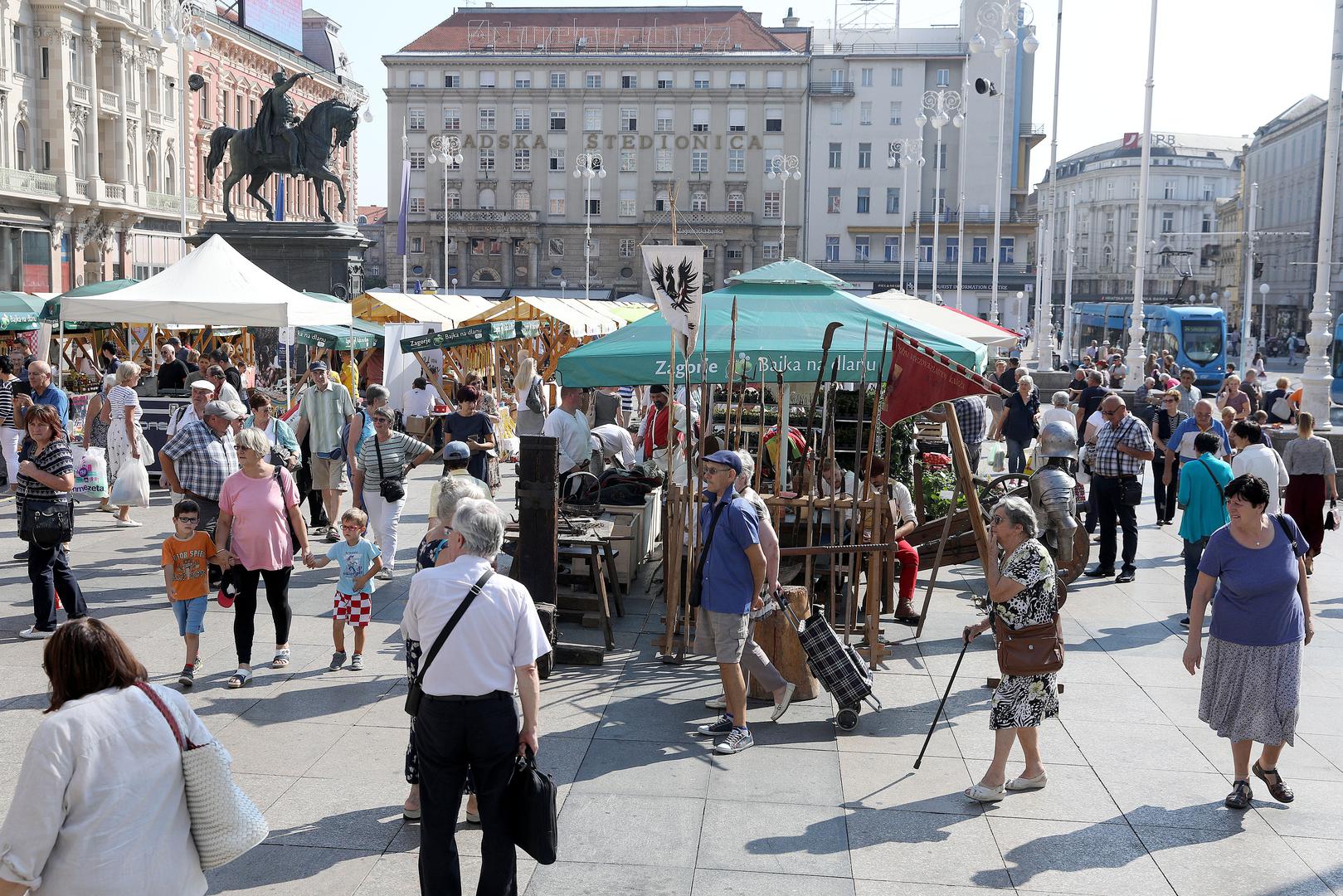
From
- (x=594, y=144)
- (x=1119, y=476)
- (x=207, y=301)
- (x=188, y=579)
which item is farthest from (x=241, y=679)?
A: (x=594, y=144)

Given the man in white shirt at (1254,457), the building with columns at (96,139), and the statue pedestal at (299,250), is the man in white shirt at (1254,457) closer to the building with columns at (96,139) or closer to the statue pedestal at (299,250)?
the statue pedestal at (299,250)

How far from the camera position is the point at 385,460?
1060 centimetres

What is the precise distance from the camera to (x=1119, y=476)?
11.8m

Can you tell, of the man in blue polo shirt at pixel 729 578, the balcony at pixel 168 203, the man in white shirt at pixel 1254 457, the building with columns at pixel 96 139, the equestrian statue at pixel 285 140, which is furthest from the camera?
the balcony at pixel 168 203

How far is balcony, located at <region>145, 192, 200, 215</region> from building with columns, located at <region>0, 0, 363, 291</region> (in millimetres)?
66

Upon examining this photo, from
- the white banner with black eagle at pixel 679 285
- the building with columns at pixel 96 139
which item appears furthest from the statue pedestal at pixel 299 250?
the white banner with black eagle at pixel 679 285

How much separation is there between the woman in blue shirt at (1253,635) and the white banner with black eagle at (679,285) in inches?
138

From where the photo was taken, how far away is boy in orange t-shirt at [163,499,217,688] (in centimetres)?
782

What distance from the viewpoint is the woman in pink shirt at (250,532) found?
7.87 meters

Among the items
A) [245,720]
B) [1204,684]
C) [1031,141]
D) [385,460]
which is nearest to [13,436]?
[385,460]

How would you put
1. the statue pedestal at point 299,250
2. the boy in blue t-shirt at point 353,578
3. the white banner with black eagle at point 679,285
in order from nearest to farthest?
the boy in blue t-shirt at point 353,578 → the white banner with black eagle at point 679,285 → the statue pedestal at point 299,250

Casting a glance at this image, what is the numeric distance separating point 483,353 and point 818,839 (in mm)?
22895

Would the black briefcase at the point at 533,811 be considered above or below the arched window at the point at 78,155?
below

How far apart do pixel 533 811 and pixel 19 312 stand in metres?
23.2
